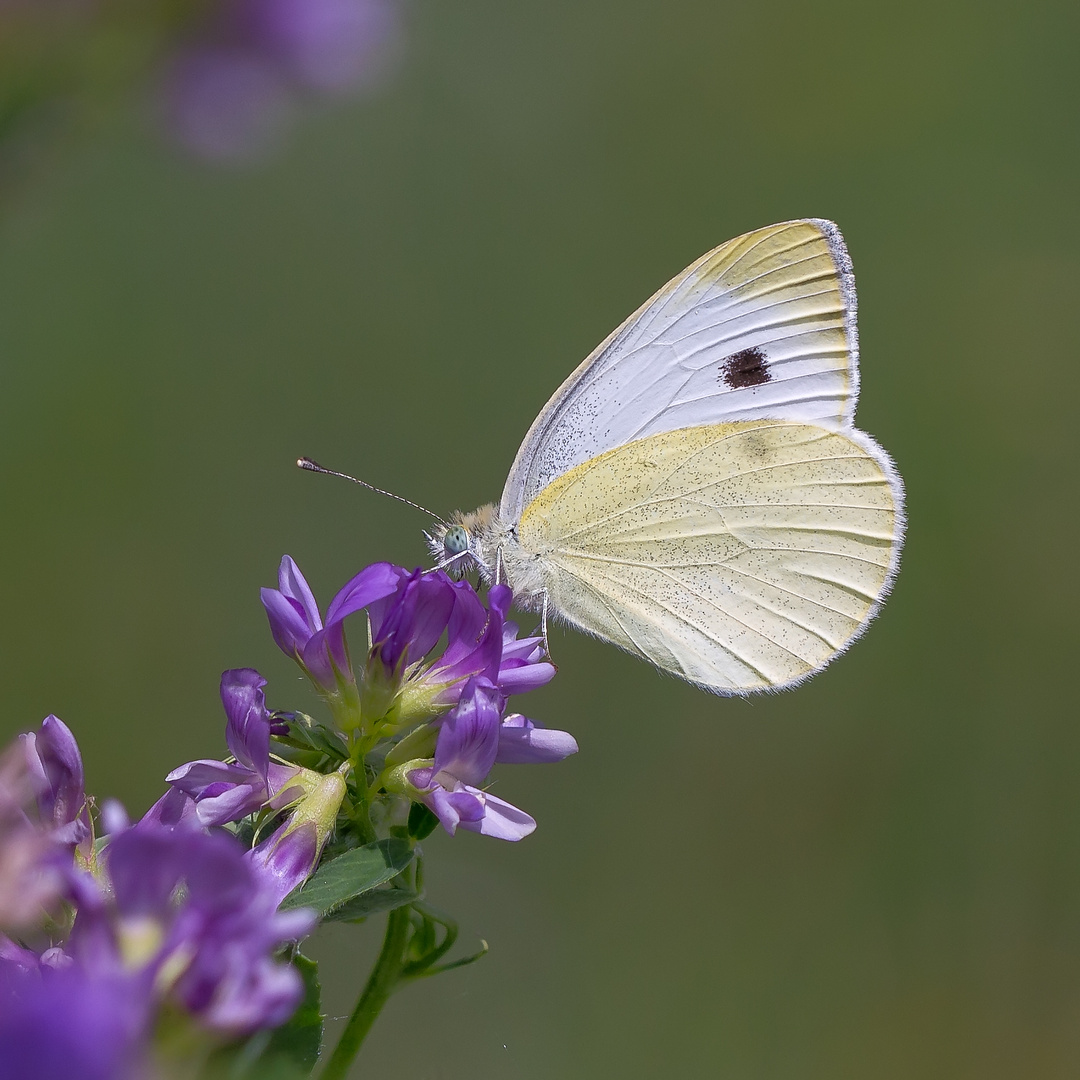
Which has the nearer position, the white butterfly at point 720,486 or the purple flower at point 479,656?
the purple flower at point 479,656

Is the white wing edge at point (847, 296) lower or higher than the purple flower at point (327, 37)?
lower

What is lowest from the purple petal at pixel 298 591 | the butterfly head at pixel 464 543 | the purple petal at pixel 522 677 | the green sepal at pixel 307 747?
the green sepal at pixel 307 747

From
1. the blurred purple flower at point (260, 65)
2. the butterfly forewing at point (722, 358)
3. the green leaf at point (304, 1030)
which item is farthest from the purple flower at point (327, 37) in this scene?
the green leaf at point (304, 1030)

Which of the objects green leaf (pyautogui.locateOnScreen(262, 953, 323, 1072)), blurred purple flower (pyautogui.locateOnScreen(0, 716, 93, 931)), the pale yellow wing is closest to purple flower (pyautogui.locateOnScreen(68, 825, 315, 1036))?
blurred purple flower (pyautogui.locateOnScreen(0, 716, 93, 931))

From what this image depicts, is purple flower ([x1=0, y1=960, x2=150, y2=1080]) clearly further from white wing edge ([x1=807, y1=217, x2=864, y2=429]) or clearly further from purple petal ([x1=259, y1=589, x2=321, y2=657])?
white wing edge ([x1=807, y1=217, x2=864, y2=429])

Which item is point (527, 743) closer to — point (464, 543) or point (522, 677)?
point (522, 677)

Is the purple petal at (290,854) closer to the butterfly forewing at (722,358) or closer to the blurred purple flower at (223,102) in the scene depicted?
the butterfly forewing at (722,358)

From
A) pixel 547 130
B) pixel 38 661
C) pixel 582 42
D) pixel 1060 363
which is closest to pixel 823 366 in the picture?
pixel 38 661

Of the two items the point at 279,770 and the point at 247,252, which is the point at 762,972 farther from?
the point at 247,252
